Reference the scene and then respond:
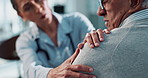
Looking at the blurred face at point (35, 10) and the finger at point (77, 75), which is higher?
the blurred face at point (35, 10)

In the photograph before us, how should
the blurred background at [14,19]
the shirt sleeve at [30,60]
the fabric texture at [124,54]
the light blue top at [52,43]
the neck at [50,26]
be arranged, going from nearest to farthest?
1. the fabric texture at [124,54]
2. the shirt sleeve at [30,60]
3. the light blue top at [52,43]
4. the neck at [50,26]
5. the blurred background at [14,19]

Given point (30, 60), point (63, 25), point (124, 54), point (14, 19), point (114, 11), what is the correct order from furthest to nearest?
point (14, 19) < point (63, 25) < point (30, 60) < point (114, 11) < point (124, 54)

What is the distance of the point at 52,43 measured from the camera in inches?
64.2

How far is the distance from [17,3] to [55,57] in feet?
1.47

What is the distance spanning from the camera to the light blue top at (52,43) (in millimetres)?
1521

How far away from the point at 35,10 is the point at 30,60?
0.35 meters

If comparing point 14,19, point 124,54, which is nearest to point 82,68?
point 124,54

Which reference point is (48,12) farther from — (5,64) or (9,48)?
(5,64)

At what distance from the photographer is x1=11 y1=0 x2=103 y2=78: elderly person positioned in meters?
1.55

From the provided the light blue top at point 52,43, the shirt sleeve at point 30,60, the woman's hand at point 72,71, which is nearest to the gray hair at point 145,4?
the woman's hand at point 72,71

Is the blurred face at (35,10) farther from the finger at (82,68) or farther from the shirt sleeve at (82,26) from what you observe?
the finger at (82,68)

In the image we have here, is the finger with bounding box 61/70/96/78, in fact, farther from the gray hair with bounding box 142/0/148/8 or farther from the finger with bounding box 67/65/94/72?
the gray hair with bounding box 142/0/148/8

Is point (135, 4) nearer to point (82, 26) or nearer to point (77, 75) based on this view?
point (77, 75)

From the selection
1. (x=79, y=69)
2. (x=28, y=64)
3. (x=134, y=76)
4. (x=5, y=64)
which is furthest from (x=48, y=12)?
(x=5, y=64)
